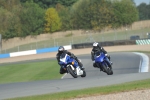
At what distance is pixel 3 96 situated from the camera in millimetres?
14961

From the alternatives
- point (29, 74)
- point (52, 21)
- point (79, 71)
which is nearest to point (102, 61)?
point (79, 71)

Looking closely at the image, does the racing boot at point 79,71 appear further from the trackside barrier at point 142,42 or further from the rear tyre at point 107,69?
the trackside barrier at point 142,42

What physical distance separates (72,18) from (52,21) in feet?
14.8

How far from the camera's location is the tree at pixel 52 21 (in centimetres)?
9400

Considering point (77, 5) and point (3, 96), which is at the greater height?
point (77, 5)

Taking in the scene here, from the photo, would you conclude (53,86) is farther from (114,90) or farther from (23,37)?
(23,37)

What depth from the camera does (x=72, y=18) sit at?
9719 cm

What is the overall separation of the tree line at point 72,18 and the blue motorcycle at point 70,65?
68.5 metres

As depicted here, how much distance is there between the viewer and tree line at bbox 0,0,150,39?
9256 centimetres

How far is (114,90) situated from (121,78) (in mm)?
3917

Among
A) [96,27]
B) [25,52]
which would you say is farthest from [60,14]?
[25,52]

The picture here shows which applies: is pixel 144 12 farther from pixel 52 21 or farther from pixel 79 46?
pixel 79 46

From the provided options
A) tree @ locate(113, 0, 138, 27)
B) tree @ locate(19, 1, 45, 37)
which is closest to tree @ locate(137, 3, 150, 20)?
tree @ locate(113, 0, 138, 27)

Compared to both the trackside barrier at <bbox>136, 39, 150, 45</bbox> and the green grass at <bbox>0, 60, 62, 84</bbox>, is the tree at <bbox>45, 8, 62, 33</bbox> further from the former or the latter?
the green grass at <bbox>0, 60, 62, 84</bbox>
